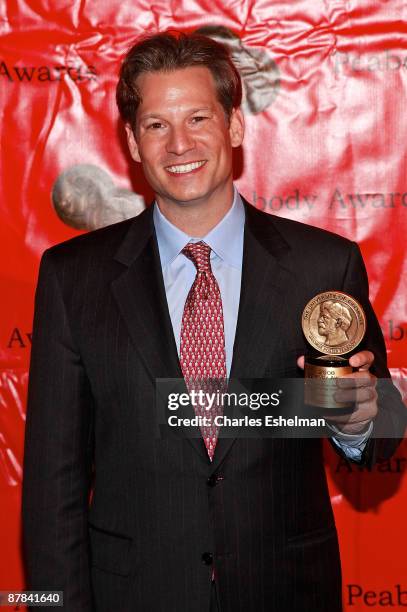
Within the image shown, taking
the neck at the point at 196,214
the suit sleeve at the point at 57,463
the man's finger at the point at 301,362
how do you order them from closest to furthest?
the man's finger at the point at 301,362 < the suit sleeve at the point at 57,463 < the neck at the point at 196,214

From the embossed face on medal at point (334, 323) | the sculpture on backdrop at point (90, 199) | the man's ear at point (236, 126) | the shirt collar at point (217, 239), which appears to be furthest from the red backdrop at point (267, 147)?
the embossed face on medal at point (334, 323)

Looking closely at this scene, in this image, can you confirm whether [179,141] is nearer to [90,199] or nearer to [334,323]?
[334,323]

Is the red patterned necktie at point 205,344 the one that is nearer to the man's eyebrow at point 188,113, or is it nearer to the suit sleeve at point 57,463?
the suit sleeve at point 57,463

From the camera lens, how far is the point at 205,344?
1653 millimetres

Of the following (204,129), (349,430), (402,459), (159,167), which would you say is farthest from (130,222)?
(402,459)

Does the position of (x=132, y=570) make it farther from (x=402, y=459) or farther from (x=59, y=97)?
(x=59, y=97)

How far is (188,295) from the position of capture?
1699 mm

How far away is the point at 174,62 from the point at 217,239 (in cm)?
42

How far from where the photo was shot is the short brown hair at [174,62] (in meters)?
1.75

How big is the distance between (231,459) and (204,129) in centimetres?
74

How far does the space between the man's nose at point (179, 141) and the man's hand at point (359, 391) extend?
533mm

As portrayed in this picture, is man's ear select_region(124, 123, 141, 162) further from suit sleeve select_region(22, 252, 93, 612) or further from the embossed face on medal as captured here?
the embossed face on medal

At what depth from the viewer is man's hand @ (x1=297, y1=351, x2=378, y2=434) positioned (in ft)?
4.75

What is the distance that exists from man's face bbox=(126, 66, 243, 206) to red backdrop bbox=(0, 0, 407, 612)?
2.24ft
